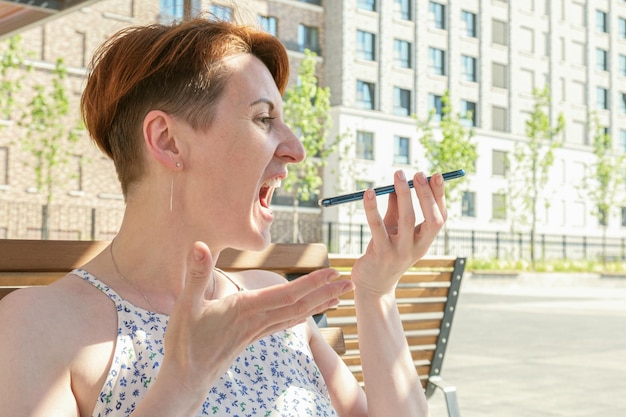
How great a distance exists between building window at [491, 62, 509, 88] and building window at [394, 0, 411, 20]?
17.7 feet

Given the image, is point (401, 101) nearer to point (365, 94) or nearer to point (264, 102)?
point (365, 94)

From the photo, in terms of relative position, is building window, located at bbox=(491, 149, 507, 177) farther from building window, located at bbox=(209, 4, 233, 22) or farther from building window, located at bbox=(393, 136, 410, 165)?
building window, located at bbox=(209, 4, 233, 22)

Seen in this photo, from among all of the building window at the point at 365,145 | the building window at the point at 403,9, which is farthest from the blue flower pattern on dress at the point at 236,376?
the building window at the point at 403,9

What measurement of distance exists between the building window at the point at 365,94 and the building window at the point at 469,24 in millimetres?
6428

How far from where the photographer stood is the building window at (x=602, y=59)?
4681cm

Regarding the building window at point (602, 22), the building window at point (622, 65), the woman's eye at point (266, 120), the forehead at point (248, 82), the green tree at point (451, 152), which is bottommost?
the woman's eye at point (266, 120)

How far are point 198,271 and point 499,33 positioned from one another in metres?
43.7

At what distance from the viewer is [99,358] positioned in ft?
4.50

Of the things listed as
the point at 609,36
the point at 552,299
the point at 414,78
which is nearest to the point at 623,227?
the point at 609,36

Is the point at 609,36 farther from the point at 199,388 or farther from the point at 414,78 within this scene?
the point at 199,388

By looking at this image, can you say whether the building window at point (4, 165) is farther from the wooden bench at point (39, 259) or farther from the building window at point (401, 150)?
the wooden bench at point (39, 259)

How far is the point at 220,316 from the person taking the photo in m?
1.09

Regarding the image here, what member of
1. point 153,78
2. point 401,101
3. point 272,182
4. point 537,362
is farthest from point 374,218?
point 401,101

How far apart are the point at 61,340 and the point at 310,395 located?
482mm
